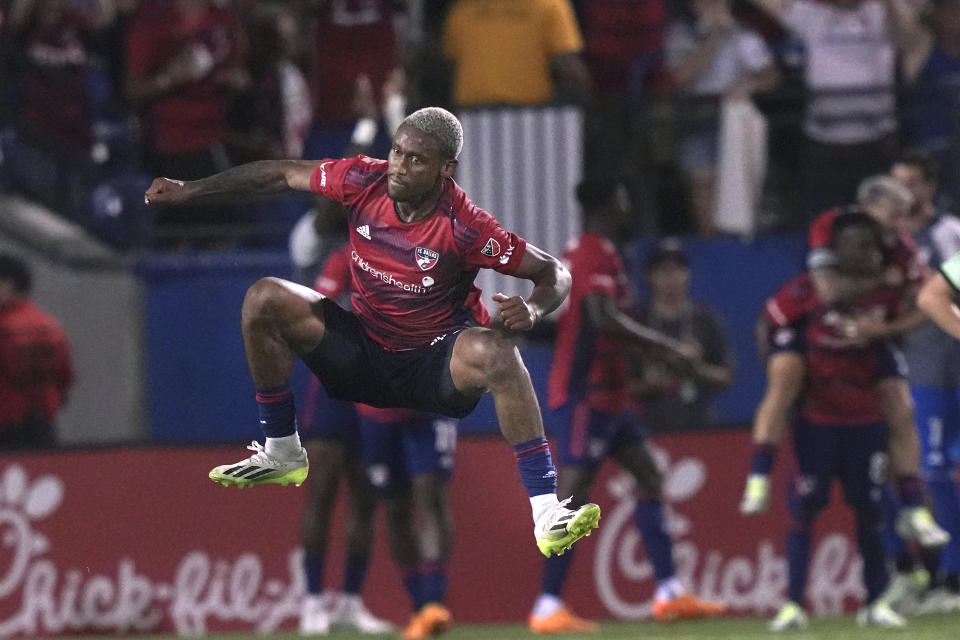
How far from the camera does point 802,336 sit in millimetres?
10312

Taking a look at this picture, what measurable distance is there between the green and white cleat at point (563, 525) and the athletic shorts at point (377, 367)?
1.87 feet

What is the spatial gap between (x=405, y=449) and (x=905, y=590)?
9.43 ft

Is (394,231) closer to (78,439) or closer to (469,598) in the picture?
(469,598)

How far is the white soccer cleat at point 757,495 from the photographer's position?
10289mm

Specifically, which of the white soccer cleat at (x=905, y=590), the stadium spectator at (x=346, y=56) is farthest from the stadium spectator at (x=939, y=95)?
the stadium spectator at (x=346, y=56)

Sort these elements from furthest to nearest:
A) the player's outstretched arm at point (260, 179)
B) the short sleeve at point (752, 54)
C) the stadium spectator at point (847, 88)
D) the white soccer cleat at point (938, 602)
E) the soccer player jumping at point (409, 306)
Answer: the short sleeve at point (752, 54) < the stadium spectator at point (847, 88) < the white soccer cleat at point (938, 602) < the player's outstretched arm at point (260, 179) < the soccer player jumping at point (409, 306)

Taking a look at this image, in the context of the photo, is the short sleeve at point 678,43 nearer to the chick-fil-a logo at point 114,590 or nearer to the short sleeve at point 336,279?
the short sleeve at point 336,279

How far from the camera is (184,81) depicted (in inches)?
491

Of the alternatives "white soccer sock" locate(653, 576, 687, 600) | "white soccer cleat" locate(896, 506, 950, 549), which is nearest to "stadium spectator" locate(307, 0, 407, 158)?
"white soccer sock" locate(653, 576, 687, 600)

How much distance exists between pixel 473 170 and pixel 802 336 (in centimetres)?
274

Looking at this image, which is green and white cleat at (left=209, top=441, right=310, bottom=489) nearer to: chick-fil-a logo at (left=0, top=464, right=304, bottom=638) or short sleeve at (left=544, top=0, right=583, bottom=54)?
chick-fil-a logo at (left=0, top=464, right=304, bottom=638)

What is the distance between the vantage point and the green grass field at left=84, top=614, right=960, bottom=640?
961cm

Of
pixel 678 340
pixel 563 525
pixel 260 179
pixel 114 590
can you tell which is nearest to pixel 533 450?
pixel 563 525

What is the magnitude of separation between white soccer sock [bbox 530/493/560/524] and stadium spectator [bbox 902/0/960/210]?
17.2 feet
